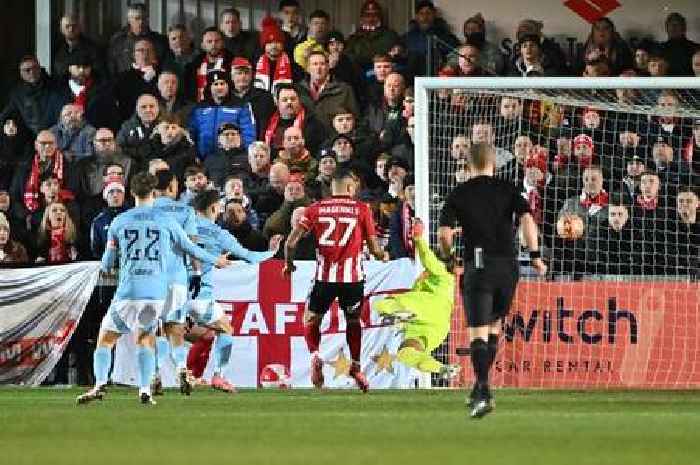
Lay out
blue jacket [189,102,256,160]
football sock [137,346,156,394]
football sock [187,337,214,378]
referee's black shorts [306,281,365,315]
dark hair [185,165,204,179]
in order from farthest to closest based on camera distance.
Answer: blue jacket [189,102,256,160] < dark hair [185,165,204,179] < football sock [187,337,214,378] < referee's black shorts [306,281,365,315] < football sock [137,346,156,394]

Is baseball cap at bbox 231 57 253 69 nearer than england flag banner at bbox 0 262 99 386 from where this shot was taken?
No

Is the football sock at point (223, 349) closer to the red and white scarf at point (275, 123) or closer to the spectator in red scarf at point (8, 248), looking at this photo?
the spectator in red scarf at point (8, 248)

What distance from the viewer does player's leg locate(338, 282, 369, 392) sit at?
56.7 ft

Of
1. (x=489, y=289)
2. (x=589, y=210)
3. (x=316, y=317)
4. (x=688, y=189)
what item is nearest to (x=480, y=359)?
(x=489, y=289)

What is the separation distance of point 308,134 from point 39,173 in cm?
298

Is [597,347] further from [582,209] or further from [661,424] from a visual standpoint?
[661,424]

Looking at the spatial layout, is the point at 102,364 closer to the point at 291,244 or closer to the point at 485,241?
the point at 291,244

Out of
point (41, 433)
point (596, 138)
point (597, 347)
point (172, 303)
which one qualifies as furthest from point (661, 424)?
point (596, 138)

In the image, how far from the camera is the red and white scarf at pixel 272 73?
70.4 ft

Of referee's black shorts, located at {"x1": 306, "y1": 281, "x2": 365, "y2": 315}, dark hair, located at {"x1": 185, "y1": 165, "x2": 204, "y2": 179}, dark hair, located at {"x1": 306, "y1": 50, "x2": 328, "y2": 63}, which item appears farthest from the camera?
dark hair, located at {"x1": 306, "y1": 50, "x2": 328, "y2": 63}

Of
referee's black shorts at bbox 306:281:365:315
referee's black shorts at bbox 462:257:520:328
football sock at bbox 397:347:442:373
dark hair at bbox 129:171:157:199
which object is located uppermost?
dark hair at bbox 129:171:157:199

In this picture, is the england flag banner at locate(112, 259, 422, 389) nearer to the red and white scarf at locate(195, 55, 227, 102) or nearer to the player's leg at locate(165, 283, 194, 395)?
the player's leg at locate(165, 283, 194, 395)

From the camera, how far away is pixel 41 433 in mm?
11461

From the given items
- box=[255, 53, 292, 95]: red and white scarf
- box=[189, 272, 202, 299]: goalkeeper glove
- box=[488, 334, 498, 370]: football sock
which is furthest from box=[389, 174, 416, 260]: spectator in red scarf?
box=[488, 334, 498, 370]: football sock
